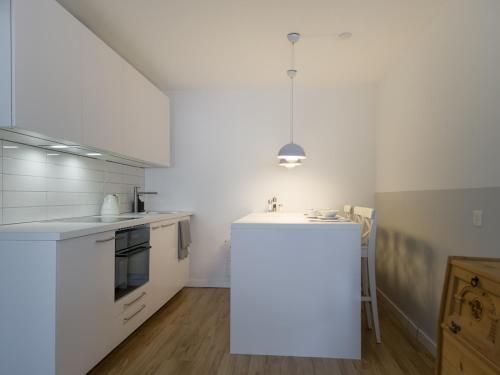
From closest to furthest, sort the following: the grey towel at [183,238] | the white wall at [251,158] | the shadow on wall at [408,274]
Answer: the shadow on wall at [408,274] → the grey towel at [183,238] → the white wall at [251,158]

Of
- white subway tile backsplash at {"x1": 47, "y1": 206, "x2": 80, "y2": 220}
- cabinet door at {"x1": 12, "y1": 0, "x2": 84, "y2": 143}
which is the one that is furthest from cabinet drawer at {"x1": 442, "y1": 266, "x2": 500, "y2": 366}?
white subway tile backsplash at {"x1": 47, "y1": 206, "x2": 80, "y2": 220}

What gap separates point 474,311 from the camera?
138 centimetres

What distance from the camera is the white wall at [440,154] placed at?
1.92 metres

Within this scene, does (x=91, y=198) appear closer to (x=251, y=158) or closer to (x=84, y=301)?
(x=84, y=301)

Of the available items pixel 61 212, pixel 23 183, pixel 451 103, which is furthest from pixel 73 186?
pixel 451 103

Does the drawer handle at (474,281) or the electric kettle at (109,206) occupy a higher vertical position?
the electric kettle at (109,206)

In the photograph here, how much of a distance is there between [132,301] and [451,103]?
106 inches

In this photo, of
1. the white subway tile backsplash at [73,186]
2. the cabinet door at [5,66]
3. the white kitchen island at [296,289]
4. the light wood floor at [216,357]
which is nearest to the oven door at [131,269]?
the light wood floor at [216,357]

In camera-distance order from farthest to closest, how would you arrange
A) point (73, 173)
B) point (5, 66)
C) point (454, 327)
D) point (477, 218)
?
point (73, 173), point (477, 218), point (5, 66), point (454, 327)

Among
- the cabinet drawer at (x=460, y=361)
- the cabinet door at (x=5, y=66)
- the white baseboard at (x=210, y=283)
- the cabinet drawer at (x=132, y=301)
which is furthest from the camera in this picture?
the white baseboard at (x=210, y=283)

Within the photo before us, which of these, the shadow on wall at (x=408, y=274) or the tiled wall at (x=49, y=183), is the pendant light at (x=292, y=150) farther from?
the tiled wall at (x=49, y=183)

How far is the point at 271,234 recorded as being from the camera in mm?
2465

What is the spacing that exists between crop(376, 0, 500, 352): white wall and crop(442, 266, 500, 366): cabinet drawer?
53cm

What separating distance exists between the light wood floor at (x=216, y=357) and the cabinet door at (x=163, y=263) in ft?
0.89
